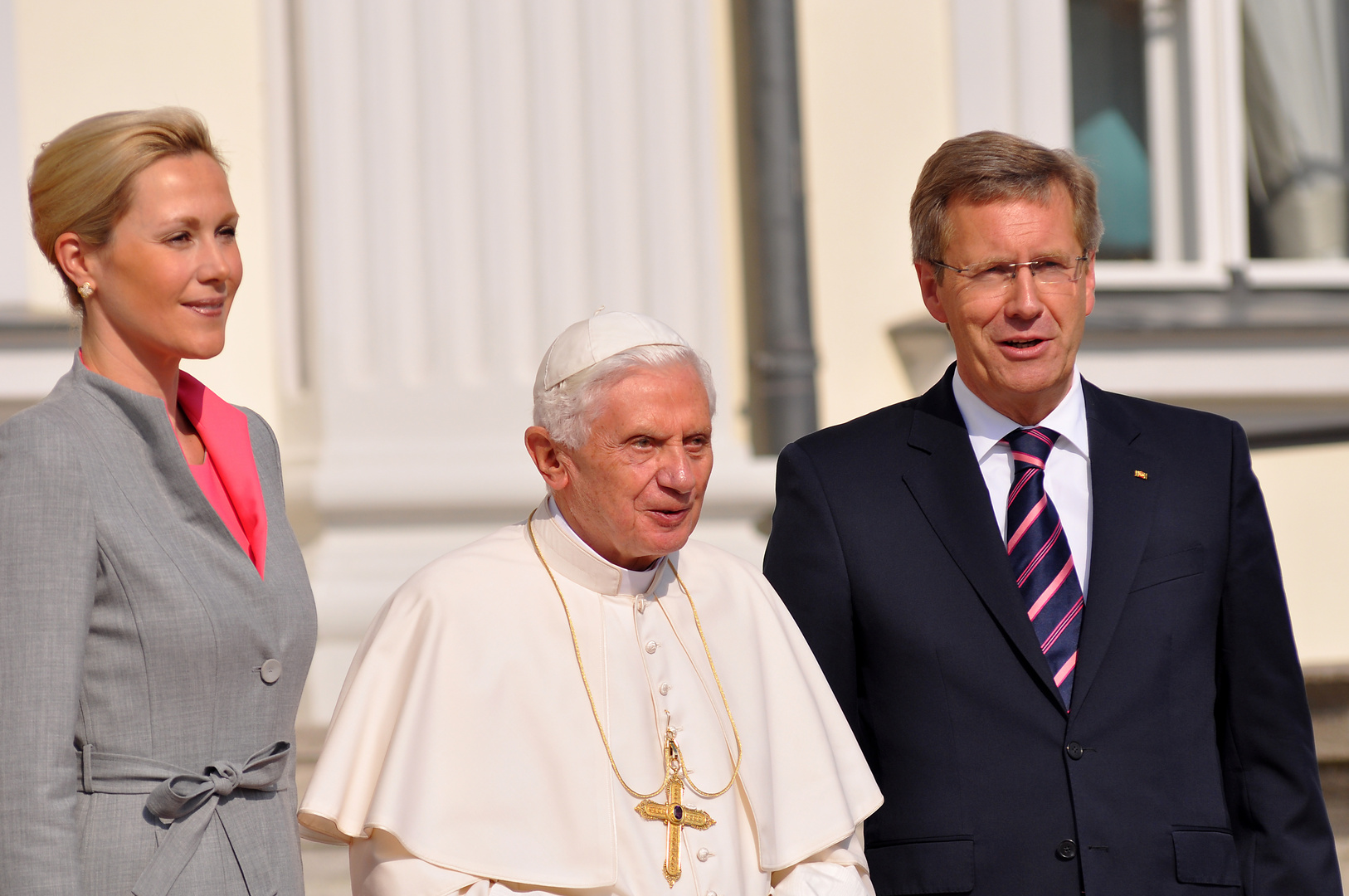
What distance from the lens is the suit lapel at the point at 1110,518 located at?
96.6 inches

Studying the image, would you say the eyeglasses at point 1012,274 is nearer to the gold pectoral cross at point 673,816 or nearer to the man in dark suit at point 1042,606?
the man in dark suit at point 1042,606

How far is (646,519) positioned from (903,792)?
2.34ft

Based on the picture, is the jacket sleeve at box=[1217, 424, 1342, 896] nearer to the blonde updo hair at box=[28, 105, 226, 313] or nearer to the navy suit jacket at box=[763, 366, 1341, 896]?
the navy suit jacket at box=[763, 366, 1341, 896]

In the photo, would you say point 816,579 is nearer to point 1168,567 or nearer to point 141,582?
point 1168,567

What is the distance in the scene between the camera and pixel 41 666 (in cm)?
195


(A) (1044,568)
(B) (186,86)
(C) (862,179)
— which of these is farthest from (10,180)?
(A) (1044,568)

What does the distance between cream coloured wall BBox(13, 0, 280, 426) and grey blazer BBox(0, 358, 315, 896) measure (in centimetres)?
324

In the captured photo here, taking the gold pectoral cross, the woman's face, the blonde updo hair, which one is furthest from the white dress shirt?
the blonde updo hair

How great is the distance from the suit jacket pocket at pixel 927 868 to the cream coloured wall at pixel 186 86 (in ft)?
11.5

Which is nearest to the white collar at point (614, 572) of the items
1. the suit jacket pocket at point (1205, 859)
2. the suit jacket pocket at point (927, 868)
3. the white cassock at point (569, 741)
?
the white cassock at point (569, 741)

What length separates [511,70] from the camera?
16.8 feet

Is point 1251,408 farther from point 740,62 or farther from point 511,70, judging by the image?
point 511,70

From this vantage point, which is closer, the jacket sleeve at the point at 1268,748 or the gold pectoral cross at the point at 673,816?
the gold pectoral cross at the point at 673,816

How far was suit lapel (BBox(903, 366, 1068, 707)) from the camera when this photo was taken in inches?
96.9
